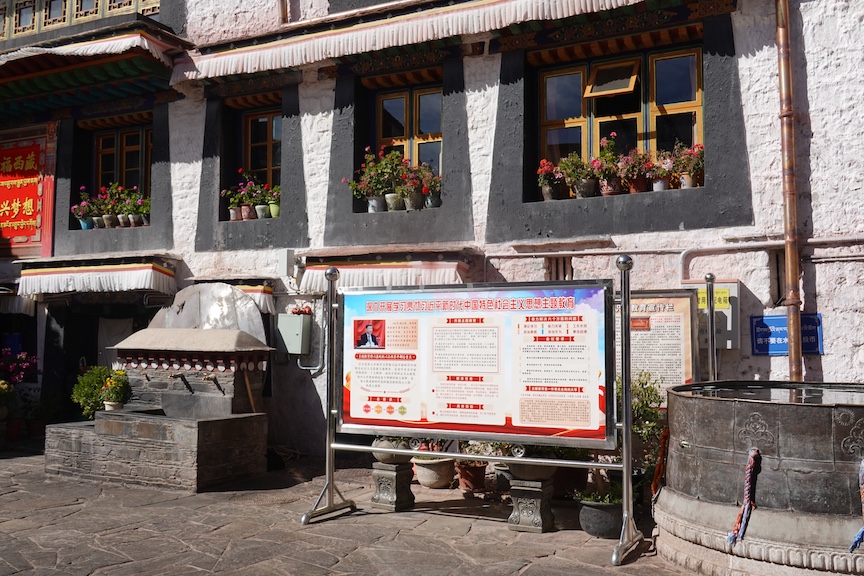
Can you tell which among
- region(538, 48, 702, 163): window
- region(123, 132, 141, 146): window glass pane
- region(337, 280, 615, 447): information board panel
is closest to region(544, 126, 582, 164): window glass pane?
region(538, 48, 702, 163): window

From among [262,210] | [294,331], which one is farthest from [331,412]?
[262,210]

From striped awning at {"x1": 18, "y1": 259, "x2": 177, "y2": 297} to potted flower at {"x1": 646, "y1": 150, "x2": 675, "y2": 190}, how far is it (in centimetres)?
744

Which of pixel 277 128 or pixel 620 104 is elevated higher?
pixel 277 128

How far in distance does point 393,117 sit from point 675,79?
13.4 feet

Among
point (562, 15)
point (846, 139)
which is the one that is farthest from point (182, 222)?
point (846, 139)

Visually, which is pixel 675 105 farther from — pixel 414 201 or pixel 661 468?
pixel 661 468

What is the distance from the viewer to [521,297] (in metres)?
6.79

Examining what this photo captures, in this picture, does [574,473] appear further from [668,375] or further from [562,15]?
[562,15]

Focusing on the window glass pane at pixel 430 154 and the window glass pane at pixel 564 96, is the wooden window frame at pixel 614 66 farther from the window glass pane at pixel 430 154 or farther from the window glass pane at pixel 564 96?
the window glass pane at pixel 430 154

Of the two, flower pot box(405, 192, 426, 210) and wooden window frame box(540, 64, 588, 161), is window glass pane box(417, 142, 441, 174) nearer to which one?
flower pot box(405, 192, 426, 210)

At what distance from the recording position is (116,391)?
36.0 ft

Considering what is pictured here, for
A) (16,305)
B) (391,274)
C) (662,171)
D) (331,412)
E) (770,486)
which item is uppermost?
(662,171)

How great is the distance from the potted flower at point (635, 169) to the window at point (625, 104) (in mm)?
276

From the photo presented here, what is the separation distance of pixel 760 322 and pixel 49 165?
12148mm
